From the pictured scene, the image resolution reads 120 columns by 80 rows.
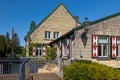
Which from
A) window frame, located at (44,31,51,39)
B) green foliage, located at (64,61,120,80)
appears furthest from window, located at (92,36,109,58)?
window frame, located at (44,31,51,39)

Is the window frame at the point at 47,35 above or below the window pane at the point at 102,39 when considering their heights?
above

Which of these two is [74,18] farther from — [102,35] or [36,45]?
[102,35]

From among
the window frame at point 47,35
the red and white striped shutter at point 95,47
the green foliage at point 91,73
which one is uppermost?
the window frame at point 47,35

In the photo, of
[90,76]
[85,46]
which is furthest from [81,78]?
[85,46]

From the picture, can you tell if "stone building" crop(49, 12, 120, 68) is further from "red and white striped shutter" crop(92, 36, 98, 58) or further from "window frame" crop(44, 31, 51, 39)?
"window frame" crop(44, 31, 51, 39)

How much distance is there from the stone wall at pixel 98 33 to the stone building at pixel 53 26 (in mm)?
14573

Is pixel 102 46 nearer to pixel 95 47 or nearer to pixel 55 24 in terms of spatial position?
pixel 95 47

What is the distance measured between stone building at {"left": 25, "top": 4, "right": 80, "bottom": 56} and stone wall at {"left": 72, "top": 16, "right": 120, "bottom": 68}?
14.6 m

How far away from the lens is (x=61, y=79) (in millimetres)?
11789

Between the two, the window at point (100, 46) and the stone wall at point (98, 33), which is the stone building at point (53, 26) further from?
the window at point (100, 46)

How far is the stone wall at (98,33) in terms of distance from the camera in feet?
53.1

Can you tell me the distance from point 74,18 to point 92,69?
24.5 m

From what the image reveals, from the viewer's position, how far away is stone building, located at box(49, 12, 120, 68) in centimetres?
1616

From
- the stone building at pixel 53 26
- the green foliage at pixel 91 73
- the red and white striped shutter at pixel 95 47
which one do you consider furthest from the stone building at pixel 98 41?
the stone building at pixel 53 26
